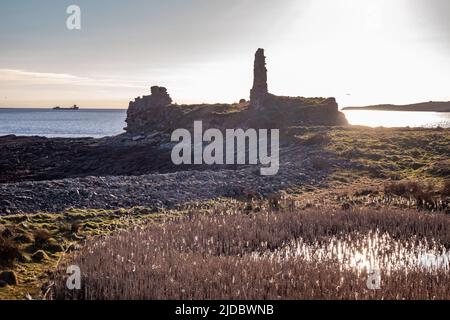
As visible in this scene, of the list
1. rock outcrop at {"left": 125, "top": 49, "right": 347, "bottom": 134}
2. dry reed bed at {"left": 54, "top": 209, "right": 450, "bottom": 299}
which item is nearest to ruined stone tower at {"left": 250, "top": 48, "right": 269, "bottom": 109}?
rock outcrop at {"left": 125, "top": 49, "right": 347, "bottom": 134}

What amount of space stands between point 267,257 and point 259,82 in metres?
67.2

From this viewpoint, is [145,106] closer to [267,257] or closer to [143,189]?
[143,189]

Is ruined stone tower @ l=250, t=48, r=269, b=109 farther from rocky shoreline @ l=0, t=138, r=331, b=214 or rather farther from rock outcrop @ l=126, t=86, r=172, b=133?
rocky shoreline @ l=0, t=138, r=331, b=214

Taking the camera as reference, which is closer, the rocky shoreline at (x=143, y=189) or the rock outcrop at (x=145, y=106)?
the rocky shoreline at (x=143, y=189)

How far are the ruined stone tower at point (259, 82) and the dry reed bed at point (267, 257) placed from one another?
58.8 m

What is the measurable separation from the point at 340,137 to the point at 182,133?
30.7 m

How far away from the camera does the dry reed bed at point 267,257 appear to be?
1098 cm

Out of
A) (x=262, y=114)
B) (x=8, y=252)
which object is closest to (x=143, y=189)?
(x=8, y=252)

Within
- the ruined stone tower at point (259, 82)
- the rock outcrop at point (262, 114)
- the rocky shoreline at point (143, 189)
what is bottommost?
Answer: the rocky shoreline at point (143, 189)

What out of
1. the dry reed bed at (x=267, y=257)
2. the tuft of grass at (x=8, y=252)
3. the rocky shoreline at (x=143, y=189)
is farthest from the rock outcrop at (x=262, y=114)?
the tuft of grass at (x=8, y=252)

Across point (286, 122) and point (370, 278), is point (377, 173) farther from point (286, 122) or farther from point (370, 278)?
point (286, 122)

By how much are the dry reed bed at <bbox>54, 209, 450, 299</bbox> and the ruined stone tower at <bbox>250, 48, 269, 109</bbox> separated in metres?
58.8

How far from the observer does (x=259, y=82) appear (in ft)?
261

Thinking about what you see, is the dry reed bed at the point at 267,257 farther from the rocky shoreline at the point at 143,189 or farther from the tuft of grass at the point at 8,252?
the rocky shoreline at the point at 143,189
